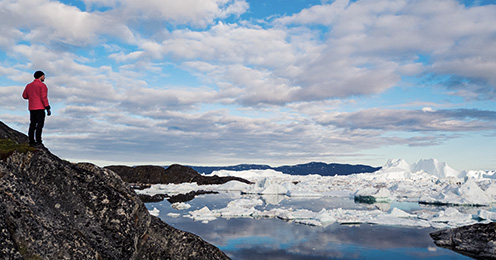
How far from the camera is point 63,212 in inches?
244

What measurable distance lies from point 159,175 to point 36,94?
170 feet

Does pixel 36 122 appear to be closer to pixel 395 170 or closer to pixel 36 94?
pixel 36 94

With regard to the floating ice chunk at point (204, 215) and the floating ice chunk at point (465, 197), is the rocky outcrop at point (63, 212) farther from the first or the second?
the floating ice chunk at point (465, 197)

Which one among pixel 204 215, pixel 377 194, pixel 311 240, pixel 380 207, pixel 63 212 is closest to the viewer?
pixel 63 212

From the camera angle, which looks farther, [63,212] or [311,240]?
[311,240]

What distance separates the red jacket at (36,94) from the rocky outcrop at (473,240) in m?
16.2

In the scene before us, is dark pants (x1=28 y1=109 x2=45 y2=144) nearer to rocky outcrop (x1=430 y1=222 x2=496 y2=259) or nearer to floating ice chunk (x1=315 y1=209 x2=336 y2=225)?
rocky outcrop (x1=430 y1=222 x2=496 y2=259)

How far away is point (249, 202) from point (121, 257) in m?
25.1

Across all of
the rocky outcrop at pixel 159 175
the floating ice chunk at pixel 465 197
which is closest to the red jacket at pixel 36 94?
the floating ice chunk at pixel 465 197

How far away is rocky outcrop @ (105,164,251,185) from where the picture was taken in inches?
2195

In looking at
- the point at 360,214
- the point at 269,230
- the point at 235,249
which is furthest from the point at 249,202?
the point at 235,249

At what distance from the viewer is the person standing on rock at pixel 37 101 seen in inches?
294

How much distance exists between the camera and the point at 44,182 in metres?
6.34

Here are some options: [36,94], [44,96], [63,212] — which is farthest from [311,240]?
[36,94]
